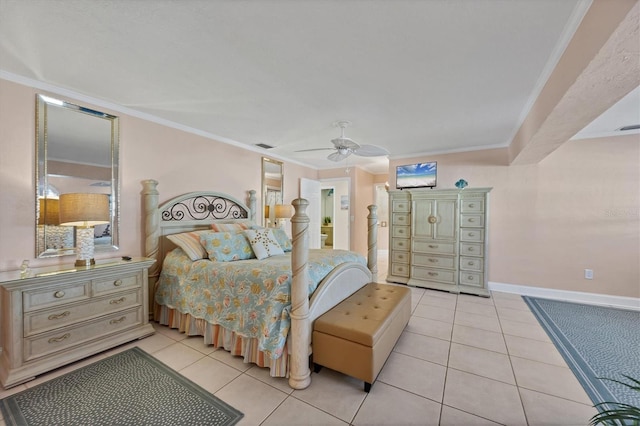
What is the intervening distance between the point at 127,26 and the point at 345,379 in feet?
9.66

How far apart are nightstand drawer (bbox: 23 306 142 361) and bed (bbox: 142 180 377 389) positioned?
0.38m

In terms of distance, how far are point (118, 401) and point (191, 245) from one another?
4.83 feet

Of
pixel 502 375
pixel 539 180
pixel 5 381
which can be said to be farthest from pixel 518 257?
pixel 5 381

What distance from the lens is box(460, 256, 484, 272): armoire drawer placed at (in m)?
4.01

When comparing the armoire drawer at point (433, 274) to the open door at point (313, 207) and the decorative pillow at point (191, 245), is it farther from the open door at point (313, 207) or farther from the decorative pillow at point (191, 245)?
the decorative pillow at point (191, 245)

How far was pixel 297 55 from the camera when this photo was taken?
77.2 inches

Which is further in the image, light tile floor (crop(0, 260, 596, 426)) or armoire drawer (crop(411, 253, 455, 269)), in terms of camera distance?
armoire drawer (crop(411, 253, 455, 269))

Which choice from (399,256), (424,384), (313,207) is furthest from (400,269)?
(424,384)

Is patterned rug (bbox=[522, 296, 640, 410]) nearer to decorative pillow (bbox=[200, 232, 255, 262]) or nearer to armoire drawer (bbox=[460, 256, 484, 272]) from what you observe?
armoire drawer (bbox=[460, 256, 484, 272])

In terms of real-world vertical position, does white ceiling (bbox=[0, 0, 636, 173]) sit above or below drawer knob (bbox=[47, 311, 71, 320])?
above

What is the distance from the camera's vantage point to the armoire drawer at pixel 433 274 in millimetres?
4199

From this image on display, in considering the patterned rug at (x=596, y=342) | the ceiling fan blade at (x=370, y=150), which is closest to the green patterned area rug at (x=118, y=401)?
the patterned rug at (x=596, y=342)

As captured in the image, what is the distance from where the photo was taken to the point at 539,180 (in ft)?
13.2

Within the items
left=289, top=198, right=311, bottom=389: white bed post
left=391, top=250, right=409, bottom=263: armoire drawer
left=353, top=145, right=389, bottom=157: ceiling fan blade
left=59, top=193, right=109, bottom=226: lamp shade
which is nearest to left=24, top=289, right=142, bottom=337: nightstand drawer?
left=59, top=193, right=109, bottom=226: lamp shade
